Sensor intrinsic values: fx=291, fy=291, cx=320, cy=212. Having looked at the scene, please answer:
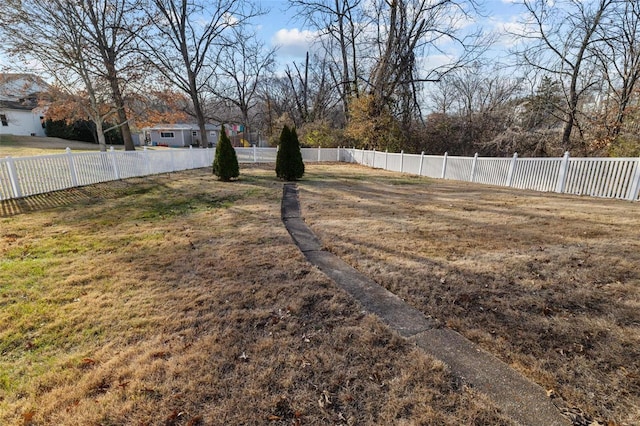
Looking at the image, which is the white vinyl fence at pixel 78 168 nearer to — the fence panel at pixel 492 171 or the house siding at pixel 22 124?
the fence panel at pixel 492 171

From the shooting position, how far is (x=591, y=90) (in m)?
13.9

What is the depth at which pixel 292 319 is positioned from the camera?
262 centimetres

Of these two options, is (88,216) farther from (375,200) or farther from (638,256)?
(638,256)

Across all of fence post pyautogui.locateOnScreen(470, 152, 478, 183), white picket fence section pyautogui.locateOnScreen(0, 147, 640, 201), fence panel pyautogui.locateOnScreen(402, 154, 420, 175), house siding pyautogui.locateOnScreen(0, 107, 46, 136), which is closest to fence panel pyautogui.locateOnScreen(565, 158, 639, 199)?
white picket fence section pyautogui.locateOnScreen(0, 147, 640, 201)

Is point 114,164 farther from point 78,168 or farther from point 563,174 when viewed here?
Result: point 563,174

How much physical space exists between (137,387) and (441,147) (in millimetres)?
20826

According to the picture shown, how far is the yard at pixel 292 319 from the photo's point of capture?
1769 millimetres

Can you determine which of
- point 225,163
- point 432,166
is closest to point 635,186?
point 432,166

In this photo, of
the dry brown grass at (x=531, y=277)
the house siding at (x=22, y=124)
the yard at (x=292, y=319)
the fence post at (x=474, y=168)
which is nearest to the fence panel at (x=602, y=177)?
the dry brown grass at (x=531, y=277)

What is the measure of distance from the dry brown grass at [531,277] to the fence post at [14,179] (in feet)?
22.7

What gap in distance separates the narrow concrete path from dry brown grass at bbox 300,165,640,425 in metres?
0.11

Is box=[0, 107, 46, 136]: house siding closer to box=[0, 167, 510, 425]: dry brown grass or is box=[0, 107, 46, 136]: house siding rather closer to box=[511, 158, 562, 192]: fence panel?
box=[0, 167, 510, 425]: dry brown grass

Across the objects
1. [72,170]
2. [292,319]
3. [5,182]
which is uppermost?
[72,170]

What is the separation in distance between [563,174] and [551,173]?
0.37 meters
